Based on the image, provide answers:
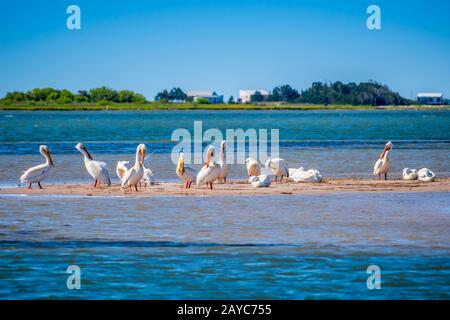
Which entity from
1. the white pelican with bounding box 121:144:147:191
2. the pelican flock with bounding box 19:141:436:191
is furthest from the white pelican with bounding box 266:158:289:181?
the white pelican with bounding box 121:144:147:191

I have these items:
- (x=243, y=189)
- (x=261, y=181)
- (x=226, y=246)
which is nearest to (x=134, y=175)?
(x=243, y=189)

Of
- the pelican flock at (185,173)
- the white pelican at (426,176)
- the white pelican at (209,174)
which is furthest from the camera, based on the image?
the white pelican at (426,176)

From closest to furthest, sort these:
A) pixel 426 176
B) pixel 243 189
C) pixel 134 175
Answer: pixel 134 175
pixel 243 189
pixel 426 176

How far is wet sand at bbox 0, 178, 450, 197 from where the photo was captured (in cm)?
1712

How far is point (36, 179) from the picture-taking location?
17.8 meters

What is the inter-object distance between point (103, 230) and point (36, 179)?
17.0 ft

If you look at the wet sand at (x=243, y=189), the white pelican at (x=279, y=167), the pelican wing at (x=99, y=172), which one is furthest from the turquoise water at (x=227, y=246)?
the white pelican at (x=279, y=167)

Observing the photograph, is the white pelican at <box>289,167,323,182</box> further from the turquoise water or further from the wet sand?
the turquoise water

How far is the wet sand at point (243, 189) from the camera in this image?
17.1m

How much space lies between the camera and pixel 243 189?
1769 centimetres

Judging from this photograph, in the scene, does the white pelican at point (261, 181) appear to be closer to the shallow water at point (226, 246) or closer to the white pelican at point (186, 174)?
the white pelican at point (186, 174)

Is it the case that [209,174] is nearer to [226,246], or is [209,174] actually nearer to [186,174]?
[186,174]
